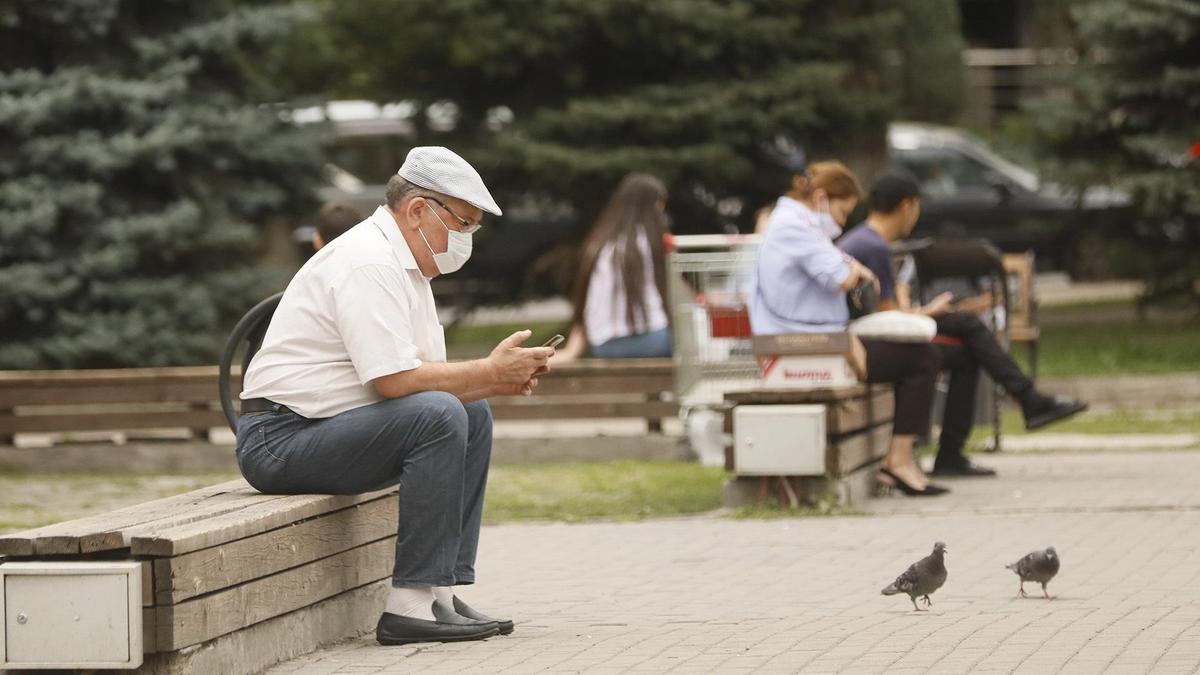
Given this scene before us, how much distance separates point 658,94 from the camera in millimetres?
19188

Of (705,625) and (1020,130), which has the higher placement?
(1020,130)

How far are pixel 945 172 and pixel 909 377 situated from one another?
1803 cm

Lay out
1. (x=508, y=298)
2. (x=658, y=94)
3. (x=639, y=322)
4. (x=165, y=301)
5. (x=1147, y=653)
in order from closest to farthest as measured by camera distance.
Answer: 1. (x=1147, y=653)
2. (x=639, y=322)
3. (x=165, y=301)
4. (x=658, y=94)
5. (x=508, y=298)

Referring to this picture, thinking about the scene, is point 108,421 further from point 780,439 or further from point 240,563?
point 240,563

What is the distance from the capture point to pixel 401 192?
6645 millimetres

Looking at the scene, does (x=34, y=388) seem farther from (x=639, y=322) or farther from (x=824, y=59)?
(x=824, y=59)

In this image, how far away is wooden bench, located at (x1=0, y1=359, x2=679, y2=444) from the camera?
13.8m

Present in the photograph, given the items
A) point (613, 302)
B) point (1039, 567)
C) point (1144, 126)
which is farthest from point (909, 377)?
point (1144, 126)

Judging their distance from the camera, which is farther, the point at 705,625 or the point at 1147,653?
the point at 705,625

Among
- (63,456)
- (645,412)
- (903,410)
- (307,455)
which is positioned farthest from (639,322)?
(307,455)

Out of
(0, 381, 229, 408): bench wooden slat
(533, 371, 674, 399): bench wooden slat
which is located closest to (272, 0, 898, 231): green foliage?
(533, 371, 674, 399): bench wooden slat

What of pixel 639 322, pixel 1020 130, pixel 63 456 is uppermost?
pixel 1020 130

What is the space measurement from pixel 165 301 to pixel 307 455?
11.5 m

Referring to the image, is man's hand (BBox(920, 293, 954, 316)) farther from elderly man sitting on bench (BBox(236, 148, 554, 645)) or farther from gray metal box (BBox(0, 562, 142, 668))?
gray metal box (BBox(0, 562, 142, 668))
